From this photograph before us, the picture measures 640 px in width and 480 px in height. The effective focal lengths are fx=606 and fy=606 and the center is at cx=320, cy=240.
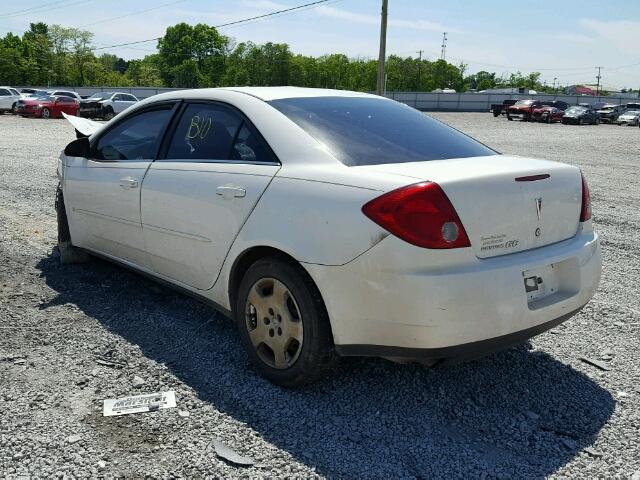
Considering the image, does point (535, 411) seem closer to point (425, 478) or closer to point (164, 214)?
point (425, 478)

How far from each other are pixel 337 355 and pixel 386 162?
39.8 inches

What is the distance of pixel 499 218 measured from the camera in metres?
2.82

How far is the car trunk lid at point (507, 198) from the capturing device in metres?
2.75

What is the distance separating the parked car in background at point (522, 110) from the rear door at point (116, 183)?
145ft

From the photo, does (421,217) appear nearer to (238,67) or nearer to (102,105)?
(102,105)

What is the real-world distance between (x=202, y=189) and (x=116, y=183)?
3.55ft

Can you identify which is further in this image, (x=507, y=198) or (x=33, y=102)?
(x=33, y=102)

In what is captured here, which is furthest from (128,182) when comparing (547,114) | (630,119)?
(630,119)

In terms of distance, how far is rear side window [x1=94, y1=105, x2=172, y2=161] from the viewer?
4180 millimetres

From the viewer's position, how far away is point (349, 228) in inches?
108

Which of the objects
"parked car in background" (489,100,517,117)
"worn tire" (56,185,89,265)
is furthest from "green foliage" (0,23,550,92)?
"worn tire" (56,185,89,265)

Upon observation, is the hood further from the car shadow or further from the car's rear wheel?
the car's rear wheel

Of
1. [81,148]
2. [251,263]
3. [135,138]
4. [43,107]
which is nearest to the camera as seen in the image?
[251,263]

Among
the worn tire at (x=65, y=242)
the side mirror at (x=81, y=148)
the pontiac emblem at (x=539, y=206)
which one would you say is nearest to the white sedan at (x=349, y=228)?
the pontiac emblem at (x=539, y=206)
